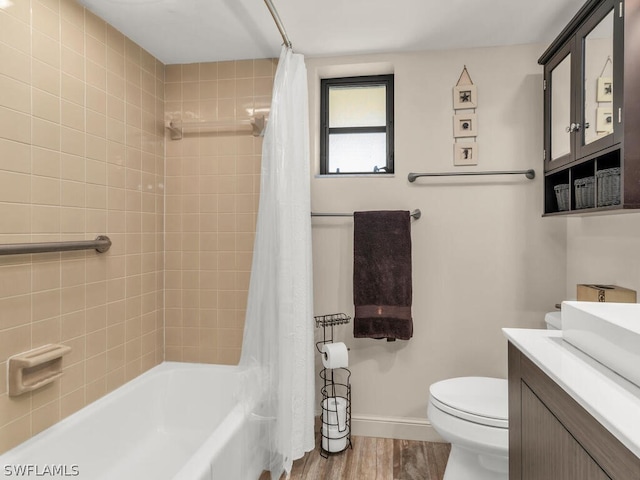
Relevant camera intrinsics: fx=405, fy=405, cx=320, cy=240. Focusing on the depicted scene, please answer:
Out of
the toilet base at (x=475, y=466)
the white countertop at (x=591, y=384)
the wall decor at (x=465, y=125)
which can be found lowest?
the toilet base at (x=475, y=466)

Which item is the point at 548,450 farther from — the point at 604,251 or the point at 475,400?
the point at 604,251

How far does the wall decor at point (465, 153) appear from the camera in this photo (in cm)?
219

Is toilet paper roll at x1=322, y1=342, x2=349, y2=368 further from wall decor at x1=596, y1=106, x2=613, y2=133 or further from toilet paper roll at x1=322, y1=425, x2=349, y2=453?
wall decor at x1=596, y1=106, x2=613, y2=133

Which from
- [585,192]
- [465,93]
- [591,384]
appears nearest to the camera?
[591,384]

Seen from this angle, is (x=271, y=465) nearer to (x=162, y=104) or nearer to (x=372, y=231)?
(x=372, y=231)

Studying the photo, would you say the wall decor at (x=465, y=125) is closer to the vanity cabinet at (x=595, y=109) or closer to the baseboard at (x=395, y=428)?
the vanity cabinet at (x=595, y=109)

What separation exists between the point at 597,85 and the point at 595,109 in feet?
0.28

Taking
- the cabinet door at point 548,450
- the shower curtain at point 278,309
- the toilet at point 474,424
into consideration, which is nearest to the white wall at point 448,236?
the toilet at point 474,424

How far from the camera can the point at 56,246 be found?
1520 mm

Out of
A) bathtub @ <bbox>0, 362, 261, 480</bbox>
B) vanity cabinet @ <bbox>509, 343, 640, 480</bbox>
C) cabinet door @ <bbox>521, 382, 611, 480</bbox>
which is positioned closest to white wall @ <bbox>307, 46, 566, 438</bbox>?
bathtub @ <bbox>0, 362, 261, 480</bbox>

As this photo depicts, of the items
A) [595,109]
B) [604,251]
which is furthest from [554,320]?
[595,109]

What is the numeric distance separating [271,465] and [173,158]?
1.68 metres

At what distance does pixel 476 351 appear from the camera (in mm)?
2205

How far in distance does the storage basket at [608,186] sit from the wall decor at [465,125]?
0.75 m
